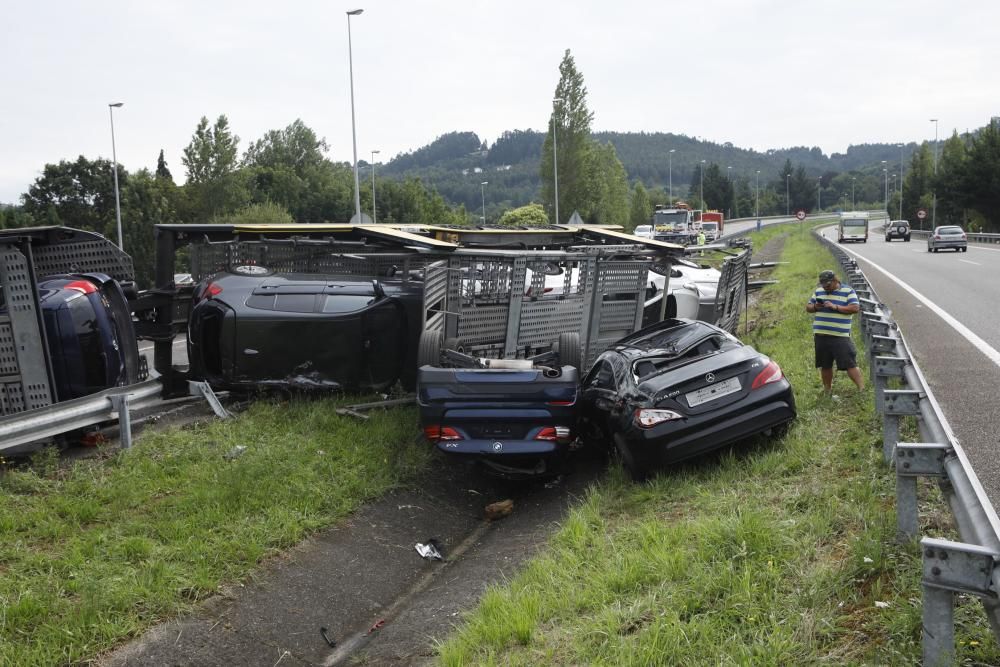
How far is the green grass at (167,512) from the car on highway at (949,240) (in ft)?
112

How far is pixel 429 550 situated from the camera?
731 centimetres

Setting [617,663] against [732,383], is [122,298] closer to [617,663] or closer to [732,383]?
[732,383]

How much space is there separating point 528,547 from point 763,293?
18721mm

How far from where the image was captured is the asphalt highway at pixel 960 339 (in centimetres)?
684

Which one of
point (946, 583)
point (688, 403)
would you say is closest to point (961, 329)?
point (688, 403)

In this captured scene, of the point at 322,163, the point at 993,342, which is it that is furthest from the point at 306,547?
the point at 322,163

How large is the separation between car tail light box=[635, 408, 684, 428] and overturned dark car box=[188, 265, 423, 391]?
3655mm

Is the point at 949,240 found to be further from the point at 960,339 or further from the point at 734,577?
the point at 734,577

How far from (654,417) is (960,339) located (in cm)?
670

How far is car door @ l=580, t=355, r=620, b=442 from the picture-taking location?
8.08 meters

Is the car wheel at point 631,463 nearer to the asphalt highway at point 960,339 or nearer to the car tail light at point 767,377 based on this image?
the car tail light at point 767,377

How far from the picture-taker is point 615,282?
11.7 m

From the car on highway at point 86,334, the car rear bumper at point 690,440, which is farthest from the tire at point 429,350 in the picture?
the car on highway at point 86,334

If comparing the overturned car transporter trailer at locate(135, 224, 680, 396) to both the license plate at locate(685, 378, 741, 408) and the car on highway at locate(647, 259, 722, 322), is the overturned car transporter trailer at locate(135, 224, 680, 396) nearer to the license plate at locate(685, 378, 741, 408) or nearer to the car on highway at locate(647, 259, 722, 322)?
the car on highway at locate(647, 259, 722, 322)
